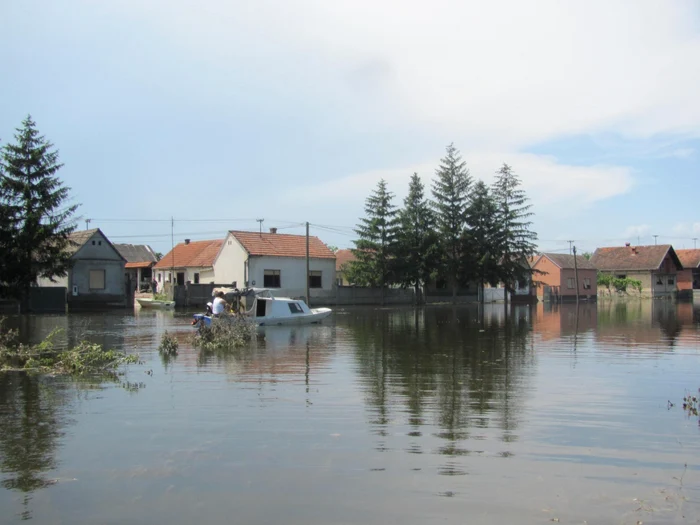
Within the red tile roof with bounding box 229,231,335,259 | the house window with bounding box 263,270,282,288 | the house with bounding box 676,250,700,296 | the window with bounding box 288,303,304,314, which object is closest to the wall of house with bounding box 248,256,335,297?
the house window with bounding box 263,270,282,288

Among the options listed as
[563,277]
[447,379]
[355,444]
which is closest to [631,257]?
[563,277]

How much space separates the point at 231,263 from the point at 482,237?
2239 cm

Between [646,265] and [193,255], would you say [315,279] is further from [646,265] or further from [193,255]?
[646,265]

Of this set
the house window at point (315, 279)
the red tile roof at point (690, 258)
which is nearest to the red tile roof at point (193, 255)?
the house window at point (315, 279)

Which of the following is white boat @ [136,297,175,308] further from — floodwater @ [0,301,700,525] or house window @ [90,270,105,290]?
floodwater @ [0,301,700,525]

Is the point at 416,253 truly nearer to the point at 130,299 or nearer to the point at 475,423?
the point at 130,299

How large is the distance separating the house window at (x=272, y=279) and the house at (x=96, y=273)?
10.6 m

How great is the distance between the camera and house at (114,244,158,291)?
235 ft

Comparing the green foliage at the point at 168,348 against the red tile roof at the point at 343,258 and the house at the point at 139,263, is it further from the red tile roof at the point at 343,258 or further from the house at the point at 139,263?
the red tile roof at the point at 343,258

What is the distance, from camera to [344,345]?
20719 mm

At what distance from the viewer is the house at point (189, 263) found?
5794 centimetres

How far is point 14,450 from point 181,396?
3.81m

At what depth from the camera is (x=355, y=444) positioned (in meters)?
8.50

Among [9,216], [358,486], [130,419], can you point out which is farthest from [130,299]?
[358,486]
